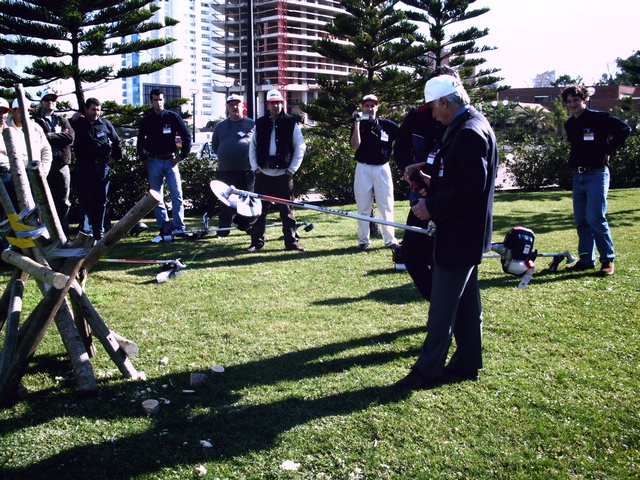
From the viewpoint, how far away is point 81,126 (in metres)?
9.02

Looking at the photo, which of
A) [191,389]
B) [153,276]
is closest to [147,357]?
[191,389]

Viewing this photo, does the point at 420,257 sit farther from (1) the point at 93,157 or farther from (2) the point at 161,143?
(1) the point at 93,157

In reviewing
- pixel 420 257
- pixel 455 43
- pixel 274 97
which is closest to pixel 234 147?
pixel 274 97

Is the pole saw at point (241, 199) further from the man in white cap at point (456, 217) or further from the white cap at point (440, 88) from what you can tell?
the white cap at point (440, 88)

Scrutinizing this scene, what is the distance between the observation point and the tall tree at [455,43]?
73.2 feet

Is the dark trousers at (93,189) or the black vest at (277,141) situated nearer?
the black vest at (277,141)

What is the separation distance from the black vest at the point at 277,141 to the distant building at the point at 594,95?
78.7m

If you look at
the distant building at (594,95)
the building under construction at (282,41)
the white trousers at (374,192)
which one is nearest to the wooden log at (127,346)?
the white trousers at (374,192)

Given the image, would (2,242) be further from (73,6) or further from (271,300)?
(73,6)

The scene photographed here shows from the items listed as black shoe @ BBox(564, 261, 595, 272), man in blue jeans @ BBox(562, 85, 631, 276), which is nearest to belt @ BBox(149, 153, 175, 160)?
man in blue jeans @ BBox(562, 85, 631, 276)

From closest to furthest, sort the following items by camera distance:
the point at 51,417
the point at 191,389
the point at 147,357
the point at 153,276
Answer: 1. the point at 51,417
2. the point at 191,389
3. the point at 147,357
4. the point at 153,276

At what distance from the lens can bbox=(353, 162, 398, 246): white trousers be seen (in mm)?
8297

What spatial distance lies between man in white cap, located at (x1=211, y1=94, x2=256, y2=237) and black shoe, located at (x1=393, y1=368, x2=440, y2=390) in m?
6.13

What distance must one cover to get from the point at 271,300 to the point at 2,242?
384 centimetres
